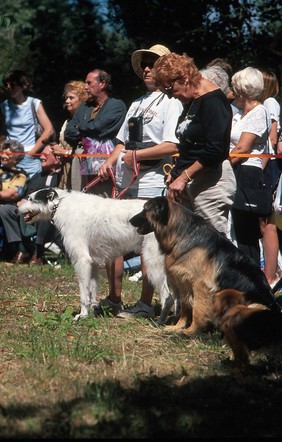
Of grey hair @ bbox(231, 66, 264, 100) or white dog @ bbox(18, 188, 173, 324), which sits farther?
grey hair @ bbox(231, 66, 264, 100)

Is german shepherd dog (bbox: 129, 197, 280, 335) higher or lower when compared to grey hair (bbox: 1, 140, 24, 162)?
higher

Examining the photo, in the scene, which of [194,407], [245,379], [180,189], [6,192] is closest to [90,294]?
[180,189]

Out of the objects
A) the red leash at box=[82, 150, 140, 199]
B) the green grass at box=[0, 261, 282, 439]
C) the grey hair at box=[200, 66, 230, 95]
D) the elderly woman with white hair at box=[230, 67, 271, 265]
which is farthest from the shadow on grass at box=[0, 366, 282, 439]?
the grey hair at box=[200, 66, 230, 95]

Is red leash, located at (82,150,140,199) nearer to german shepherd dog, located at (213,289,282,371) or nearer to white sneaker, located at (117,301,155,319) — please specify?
white sneaker, located at (117,301,155,319)

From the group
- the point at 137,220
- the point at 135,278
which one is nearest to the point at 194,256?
the point at 137,220

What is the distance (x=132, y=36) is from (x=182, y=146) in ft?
29.0

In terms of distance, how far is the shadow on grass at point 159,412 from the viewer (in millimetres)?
4223

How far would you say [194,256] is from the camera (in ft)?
21.4

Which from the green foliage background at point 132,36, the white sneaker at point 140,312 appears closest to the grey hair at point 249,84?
the white sneaker at point 140,312

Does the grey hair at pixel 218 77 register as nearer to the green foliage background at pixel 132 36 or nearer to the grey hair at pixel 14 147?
the grey hair at pixel 14 147

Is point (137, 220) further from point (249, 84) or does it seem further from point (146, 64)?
point (249, 84)

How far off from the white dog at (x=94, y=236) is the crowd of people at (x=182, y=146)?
30 cm

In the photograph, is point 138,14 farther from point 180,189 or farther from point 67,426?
point 67,426

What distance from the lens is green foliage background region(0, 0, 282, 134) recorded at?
14586 millimetres
